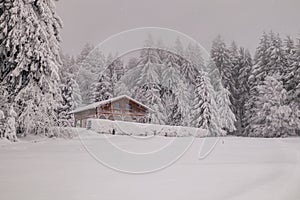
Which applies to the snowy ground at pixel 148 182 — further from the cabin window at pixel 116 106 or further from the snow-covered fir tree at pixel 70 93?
the snow-covered fir tree at pixel 70 93

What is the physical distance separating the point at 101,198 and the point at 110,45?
3.30 metres

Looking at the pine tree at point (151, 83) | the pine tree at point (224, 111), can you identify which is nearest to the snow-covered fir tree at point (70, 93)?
the pine tree at point (151, 83)

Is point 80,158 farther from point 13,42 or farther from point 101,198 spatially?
point 13,42

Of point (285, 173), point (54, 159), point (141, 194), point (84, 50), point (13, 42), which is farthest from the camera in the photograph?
point (84, 50)

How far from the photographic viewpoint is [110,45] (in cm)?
543

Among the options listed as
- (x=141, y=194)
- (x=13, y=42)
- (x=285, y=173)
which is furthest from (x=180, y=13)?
(x=141, y=194)

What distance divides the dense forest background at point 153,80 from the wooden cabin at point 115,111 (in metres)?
0.54

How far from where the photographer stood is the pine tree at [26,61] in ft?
33.2

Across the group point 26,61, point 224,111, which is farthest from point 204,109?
point 26,61

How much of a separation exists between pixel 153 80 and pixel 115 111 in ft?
11.8

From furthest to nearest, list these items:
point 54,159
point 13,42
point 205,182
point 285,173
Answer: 1. point 13,42
2. point 54,159
3. point 285,173
4. point 205,182

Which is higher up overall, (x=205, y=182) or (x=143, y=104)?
(x=143, y=104)

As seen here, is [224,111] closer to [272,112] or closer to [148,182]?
[272,112]

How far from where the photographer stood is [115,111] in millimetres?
17141
